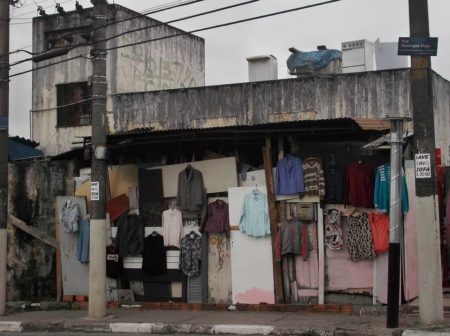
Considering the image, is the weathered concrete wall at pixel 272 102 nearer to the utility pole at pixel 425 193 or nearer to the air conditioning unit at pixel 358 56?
the air conditioning unit at pixel 358 56

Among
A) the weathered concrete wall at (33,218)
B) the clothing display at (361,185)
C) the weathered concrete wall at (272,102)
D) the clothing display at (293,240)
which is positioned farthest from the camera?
the weathered concrete wall at (272,102)

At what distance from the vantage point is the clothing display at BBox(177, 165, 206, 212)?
12.7 meters

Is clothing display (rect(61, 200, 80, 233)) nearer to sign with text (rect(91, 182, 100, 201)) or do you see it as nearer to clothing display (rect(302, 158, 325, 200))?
sign with text (rect(91, 182, 100, 201))

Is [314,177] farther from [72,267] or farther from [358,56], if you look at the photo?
[358,56]

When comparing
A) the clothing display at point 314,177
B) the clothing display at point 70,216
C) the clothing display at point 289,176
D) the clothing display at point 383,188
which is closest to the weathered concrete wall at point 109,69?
the clothing display at point 70,216

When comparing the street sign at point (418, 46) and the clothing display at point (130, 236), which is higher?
the street sign at point (418, 46)

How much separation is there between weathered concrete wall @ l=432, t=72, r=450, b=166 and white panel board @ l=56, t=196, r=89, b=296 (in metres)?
11.1

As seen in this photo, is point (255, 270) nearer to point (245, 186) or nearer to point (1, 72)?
point (245, 186)

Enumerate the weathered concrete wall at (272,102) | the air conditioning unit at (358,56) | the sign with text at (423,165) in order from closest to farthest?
the sign with text at (423,165)
the weathered concrete wall at (272,102)
the air conditioning unit at (358,56)

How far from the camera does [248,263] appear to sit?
12266mm

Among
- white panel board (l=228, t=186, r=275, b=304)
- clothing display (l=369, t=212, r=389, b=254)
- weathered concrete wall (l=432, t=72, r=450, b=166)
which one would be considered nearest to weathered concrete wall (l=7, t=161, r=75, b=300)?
white panel board (l=228, t=186, r=275, b=304)

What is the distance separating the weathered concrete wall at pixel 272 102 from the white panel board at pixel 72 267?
27.4 feet

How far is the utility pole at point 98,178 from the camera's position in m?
11.9

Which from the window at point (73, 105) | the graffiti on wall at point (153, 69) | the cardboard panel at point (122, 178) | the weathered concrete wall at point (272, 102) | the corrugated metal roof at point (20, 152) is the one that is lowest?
the cardboard panel at point (122, 178)
